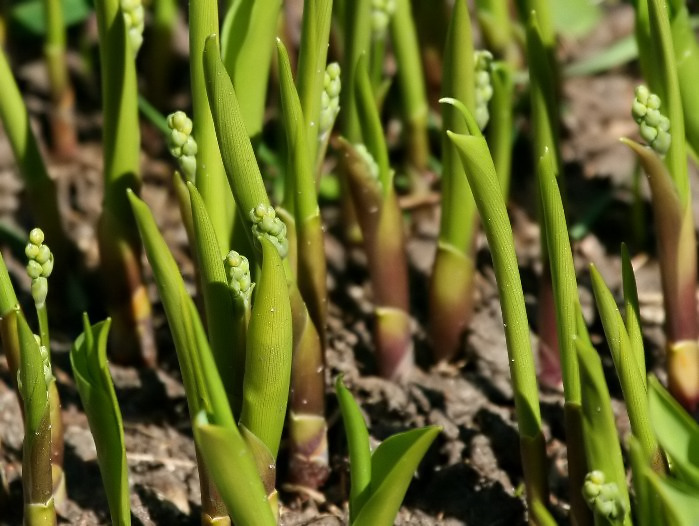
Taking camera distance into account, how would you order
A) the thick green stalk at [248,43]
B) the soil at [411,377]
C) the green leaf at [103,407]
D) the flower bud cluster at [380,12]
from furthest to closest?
the flower bud cluster at [380,12], the soil at [411,377], the thick green stalk at [248,43], the green leaf at [103,407]

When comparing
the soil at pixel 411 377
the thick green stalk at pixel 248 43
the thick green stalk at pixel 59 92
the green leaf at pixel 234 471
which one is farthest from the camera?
the thick green stalk at pixel 59 92

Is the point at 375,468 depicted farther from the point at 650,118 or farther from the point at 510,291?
the point at 650,118

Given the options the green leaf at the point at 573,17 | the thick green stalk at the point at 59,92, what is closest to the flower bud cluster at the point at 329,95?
the thick green stalk at the point at 59,92

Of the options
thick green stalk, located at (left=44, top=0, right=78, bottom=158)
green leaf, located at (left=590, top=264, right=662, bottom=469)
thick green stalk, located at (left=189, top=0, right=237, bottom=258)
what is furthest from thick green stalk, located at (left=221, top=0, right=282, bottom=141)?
thick green stalk, located at (left=44, top=0, right=78, bottom=158)

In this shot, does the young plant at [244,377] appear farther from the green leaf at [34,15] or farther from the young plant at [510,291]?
the green leaf at [34,15]

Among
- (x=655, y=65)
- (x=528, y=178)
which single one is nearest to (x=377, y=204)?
(x=655, y=65)

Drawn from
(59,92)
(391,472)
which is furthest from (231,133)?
→ (59,92)
